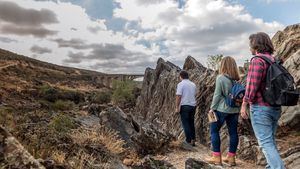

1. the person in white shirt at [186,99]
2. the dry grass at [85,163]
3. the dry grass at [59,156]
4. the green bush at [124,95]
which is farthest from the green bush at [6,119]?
the green bush at [124,95]

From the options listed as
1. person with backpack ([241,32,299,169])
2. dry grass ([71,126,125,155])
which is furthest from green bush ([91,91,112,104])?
person with backpack ([241,32,299,169])

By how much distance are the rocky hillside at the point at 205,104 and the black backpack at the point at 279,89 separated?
11.9 ft

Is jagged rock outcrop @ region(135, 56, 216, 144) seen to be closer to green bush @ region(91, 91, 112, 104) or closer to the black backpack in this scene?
the black backpack

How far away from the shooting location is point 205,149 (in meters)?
12.7

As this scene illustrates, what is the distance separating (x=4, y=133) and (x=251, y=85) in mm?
3467

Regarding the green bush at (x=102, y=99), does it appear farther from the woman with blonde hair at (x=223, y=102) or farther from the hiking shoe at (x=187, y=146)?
the woman with blonde hair at (x=223, y=102)

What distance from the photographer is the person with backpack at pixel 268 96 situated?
18.5 ft

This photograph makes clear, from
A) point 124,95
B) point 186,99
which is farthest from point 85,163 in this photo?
point 124,95

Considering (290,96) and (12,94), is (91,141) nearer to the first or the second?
(290,96)

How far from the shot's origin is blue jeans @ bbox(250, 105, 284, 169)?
18.9ft

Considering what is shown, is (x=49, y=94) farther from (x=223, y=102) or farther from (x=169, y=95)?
(x=223, y=102)

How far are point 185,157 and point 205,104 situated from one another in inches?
189

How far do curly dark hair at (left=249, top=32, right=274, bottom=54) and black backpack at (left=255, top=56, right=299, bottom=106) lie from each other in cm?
46

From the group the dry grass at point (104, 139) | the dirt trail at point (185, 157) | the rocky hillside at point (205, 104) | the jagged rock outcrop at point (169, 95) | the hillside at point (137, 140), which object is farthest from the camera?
the jagged rock outcrop at point (169, 95)
